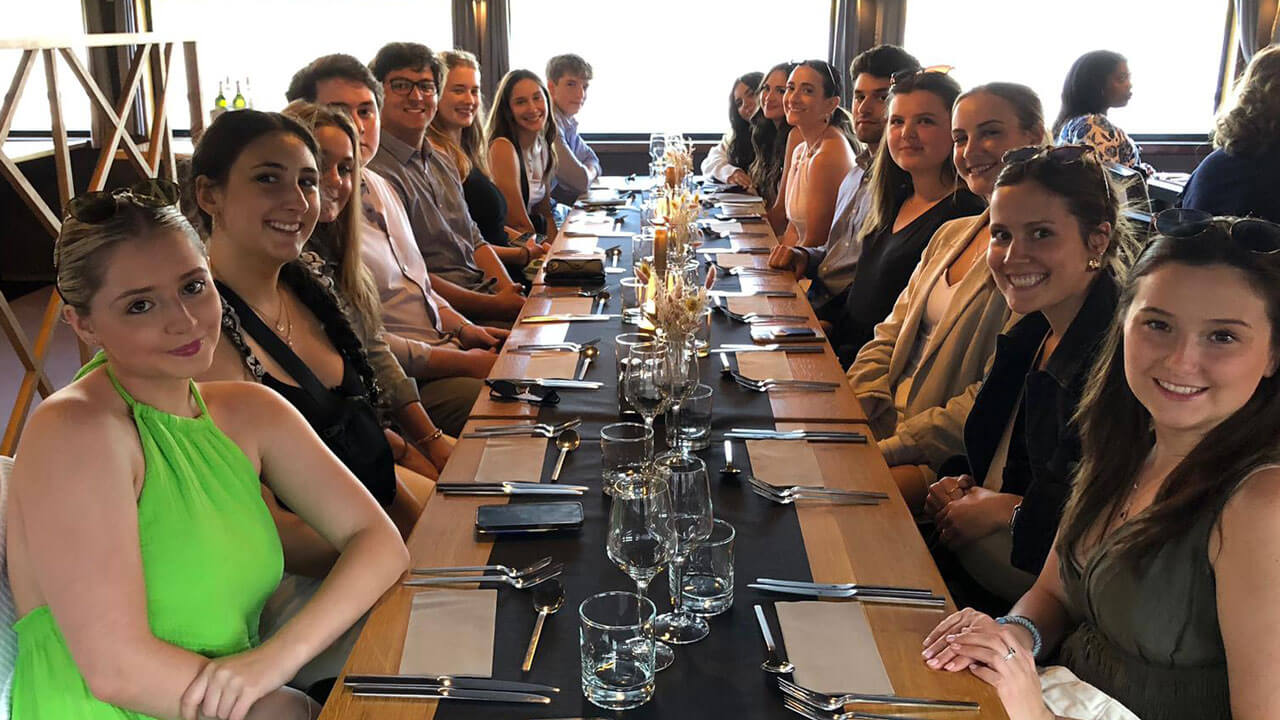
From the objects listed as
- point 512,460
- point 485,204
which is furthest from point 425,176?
point 512,460

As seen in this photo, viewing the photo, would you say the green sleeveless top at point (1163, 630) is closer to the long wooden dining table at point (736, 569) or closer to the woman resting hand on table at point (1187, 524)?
the woman resting hand on table at point (1187, 524)

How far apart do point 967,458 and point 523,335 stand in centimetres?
107

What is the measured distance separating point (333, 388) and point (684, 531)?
1.07 metres

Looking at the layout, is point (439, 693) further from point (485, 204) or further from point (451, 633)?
point (485, 204)

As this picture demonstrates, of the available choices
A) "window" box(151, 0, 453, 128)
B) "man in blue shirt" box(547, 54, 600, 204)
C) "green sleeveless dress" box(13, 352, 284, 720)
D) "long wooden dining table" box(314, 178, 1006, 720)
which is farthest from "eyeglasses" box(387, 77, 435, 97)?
"window" box(151, 0, 453, 128)

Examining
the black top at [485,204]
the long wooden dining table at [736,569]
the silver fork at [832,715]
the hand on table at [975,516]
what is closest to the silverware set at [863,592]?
the long wooden dining table at [736,569]

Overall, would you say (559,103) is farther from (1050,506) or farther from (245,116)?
(1050,506)

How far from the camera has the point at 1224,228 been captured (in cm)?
127

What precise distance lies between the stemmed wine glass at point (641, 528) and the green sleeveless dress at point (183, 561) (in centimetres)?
51

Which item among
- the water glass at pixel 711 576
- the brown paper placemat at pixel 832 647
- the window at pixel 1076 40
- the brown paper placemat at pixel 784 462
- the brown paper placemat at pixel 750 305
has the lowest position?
the brown paper placemat at pixel 750 305

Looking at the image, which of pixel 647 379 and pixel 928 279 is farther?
pixel 928 279

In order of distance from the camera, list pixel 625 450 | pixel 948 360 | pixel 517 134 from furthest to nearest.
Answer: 1. pixel 517 134
2. pixel 948 360
3. pixel 625 450

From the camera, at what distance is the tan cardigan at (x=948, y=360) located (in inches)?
87.7

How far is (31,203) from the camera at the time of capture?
3.56 meters
